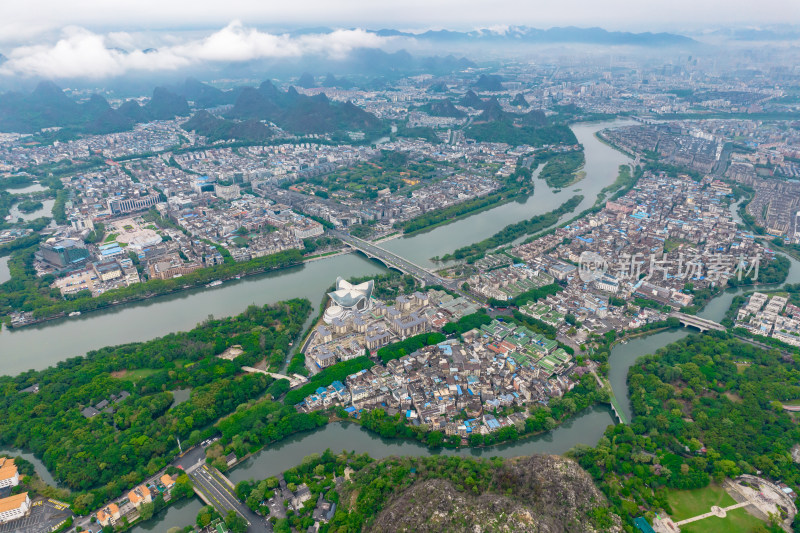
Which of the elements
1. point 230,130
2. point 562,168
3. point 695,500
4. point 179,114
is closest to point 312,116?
point 230,130

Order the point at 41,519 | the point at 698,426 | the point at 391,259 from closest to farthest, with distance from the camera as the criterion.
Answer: the point at 41,519, the point at 698,426, the point at 391,259

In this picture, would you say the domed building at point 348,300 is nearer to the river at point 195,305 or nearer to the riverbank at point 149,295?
the river at point 195,305

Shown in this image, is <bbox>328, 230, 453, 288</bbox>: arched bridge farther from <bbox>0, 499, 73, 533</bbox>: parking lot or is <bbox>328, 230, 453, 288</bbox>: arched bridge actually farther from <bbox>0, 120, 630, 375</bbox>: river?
<bbox>0, 499, 73, 533</bbox>: parking lot

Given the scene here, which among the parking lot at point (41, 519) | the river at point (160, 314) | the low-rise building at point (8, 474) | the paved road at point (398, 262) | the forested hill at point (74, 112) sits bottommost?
the river at point (160, 314)

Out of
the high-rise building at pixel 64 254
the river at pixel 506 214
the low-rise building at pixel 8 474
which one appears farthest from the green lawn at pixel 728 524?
the high-rise building at pixel 64 254

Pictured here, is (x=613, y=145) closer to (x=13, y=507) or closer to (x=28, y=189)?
(x=13, y=507)

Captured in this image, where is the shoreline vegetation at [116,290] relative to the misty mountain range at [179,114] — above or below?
below
